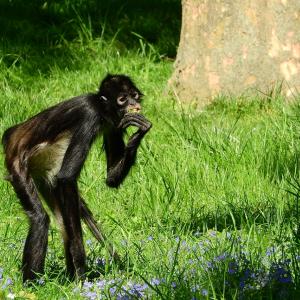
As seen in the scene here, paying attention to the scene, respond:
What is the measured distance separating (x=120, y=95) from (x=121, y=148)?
1.22ft

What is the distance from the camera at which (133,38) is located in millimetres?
10844

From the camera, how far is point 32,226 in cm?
507

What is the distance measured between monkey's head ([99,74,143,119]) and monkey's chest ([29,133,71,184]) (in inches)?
15.2

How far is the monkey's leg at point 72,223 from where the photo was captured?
196 inches

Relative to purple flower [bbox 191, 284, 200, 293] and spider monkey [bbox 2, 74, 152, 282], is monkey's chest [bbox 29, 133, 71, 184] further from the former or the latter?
purple flower [bbox 191, 284, 200, 293]

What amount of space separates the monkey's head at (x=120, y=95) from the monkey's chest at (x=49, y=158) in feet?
1.26

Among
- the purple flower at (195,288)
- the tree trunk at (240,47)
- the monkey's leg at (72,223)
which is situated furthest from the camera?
the tree trunk at (240,47)

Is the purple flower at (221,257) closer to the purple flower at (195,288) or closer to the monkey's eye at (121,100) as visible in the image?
the purple flower at (195,288)

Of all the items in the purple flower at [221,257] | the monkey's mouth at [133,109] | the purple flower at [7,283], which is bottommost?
the purple flower at [7,283]

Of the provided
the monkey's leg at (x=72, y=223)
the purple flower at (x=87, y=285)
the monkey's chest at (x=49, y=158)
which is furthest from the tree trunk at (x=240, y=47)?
the purple flower at (x=87, y=285)

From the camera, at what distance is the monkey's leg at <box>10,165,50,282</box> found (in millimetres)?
4996

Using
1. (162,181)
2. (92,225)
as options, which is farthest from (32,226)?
(162,181)

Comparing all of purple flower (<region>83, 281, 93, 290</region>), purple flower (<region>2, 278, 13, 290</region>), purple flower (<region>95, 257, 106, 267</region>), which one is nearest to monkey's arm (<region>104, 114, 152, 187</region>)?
purple flower (<region>95, 257, 106, 267</region>)

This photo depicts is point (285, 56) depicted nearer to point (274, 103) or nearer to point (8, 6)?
point (274, 103)
